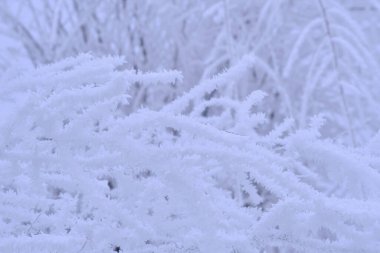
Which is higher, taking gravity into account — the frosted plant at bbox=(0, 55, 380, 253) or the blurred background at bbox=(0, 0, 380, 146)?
the blurred background at bbox=(0, 0, 380, 146)

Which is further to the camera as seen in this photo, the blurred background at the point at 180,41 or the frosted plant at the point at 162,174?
the blurred background at the point at 180,41

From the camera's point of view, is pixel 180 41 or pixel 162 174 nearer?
pixel 162 174

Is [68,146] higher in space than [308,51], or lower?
lower

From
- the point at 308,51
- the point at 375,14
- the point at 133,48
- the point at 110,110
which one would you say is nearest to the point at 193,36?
the point at 133,48

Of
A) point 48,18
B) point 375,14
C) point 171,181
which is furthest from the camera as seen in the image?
point 48,18

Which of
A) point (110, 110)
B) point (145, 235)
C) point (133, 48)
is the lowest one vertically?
point (145, 235)

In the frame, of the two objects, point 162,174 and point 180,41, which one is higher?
point 180,41

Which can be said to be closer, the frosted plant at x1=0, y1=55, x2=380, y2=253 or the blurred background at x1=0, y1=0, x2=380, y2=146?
the frosted plant at x1=0, y1=55, x2=380, y2=253

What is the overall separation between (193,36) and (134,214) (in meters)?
1.90

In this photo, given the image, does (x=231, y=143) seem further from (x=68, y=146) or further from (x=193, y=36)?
(x=193, y=36)

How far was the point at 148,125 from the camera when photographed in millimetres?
616

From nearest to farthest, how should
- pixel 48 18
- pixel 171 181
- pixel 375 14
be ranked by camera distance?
pixel 171 181
pixel 375 14
pixel 48 18

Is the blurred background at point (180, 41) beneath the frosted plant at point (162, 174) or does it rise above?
above

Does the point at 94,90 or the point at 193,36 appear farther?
the point at 193,36
